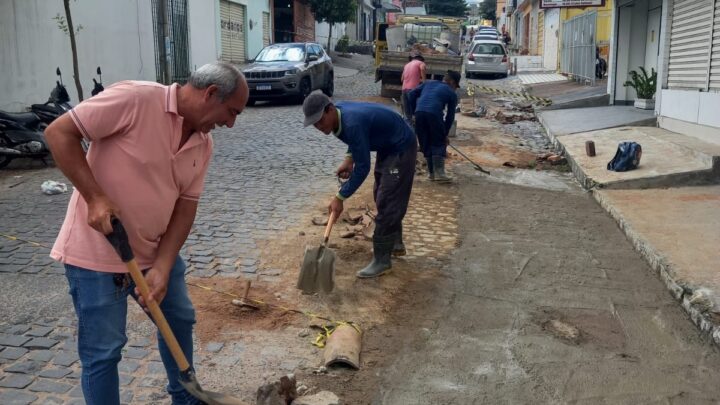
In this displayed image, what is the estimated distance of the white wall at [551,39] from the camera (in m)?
31.1

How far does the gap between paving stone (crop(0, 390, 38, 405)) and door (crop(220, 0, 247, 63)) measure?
22606mm

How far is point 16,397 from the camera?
356 centimetres

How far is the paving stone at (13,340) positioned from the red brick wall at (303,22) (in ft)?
104

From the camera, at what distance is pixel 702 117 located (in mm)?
10453

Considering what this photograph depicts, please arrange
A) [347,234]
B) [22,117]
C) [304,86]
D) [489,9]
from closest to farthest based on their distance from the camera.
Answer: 1. [347,234]
2. [22,117]
3. [304,86]
4. [489,9]

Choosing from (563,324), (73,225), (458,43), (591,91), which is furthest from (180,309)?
(458,43)

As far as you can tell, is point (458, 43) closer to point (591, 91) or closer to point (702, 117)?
point (591, 91)

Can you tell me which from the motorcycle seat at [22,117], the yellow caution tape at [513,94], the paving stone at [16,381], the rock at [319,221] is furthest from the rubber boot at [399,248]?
the yellow caution tape at [513,94]

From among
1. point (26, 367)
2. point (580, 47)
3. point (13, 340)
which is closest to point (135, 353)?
point (26, 367)

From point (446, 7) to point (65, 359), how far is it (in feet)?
226

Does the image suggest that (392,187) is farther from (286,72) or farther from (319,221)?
(286,72)

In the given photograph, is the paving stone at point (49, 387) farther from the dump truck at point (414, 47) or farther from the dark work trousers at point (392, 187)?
the dump truck at point (414, 47)

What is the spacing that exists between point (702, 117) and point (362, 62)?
28.6m

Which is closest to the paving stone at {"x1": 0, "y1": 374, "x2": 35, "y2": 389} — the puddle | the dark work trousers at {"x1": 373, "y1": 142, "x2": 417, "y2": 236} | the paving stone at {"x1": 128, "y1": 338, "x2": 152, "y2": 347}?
the paving stone at {"x1": 128, "y1": 338, "x2": 152, "y2": 347}
